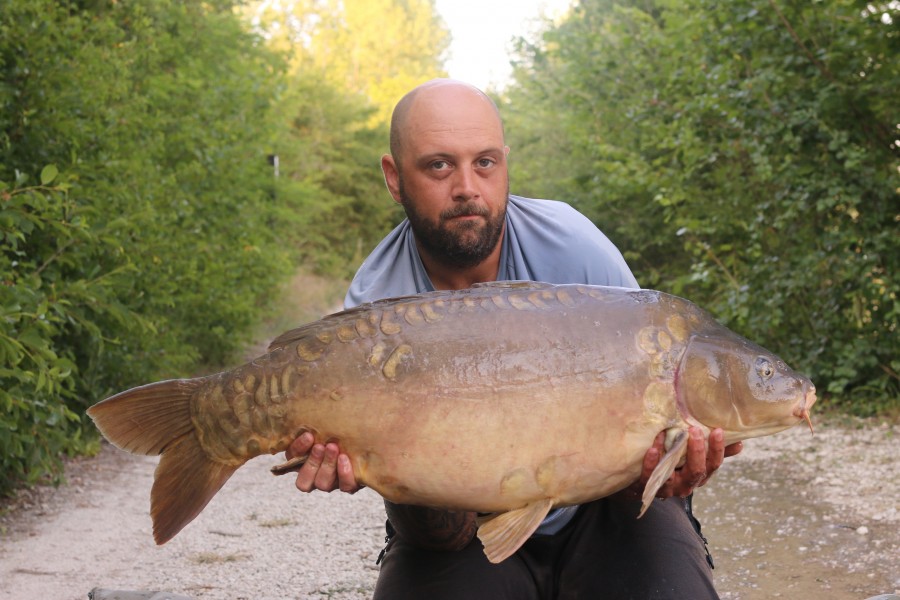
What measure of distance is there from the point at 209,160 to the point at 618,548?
21.9 feet

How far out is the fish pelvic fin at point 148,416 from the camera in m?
2.35

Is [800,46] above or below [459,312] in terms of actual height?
above

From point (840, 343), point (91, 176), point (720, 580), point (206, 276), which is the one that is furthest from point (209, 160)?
point (720, 580)

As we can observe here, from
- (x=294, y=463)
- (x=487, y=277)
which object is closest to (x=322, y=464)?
(x=294, y=463)

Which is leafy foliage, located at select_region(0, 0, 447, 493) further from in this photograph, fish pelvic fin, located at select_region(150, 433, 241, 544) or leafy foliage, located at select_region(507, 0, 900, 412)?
leafy foliage, located at select_region(507, 0, 900, 412)

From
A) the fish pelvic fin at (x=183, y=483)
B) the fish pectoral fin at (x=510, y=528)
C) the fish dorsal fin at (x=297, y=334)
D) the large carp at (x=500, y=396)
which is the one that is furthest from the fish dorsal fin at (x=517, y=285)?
the fish pelvic fin at (x=183, y=483)

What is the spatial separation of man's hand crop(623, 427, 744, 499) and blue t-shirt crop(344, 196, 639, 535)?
45 centimetres

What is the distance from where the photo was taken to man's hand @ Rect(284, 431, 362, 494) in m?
2.28

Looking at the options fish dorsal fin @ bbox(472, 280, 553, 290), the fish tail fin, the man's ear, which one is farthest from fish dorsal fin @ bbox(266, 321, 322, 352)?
the man's ear

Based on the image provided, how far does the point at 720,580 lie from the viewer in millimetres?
4109

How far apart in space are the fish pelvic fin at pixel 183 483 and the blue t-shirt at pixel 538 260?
65cm

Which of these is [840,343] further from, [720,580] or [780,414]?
[780,414]

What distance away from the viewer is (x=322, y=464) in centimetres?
229

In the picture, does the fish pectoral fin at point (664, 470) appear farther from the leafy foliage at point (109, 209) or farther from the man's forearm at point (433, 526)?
the leafy foliage at point (109, 209)
